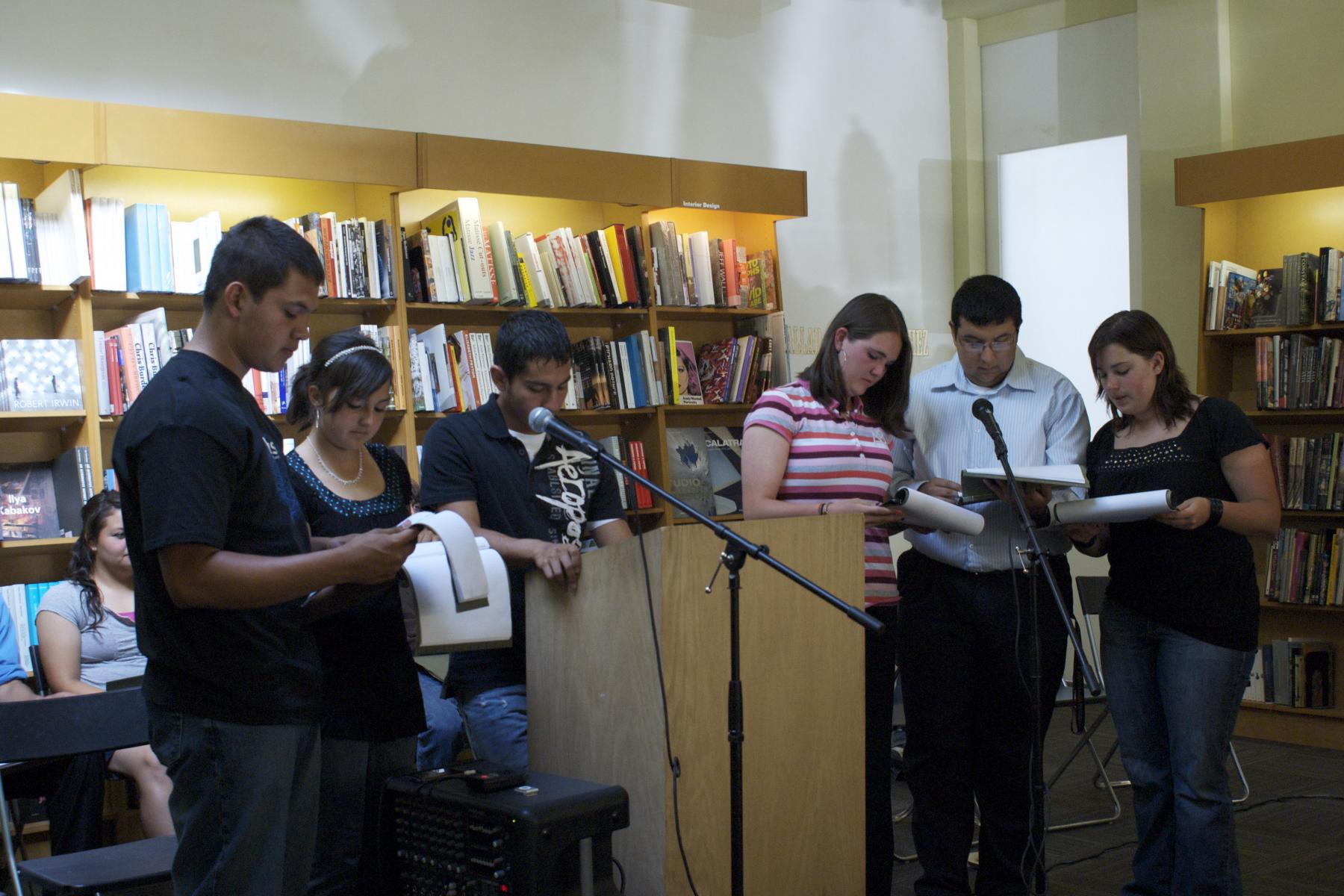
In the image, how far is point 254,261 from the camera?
71.1 inches

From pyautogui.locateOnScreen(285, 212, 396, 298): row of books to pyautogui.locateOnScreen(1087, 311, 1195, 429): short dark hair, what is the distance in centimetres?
257

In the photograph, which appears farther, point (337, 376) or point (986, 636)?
point (986, 636)

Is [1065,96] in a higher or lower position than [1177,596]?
higher

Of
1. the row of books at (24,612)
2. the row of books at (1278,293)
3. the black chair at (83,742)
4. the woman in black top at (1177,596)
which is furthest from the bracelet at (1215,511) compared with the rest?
the row of books at (24,612)

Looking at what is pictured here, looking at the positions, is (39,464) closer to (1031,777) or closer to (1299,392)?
(1031,777)

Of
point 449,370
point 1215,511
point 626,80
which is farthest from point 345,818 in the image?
point 626,80

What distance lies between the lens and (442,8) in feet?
16.6

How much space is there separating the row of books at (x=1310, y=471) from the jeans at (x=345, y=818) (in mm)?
4357

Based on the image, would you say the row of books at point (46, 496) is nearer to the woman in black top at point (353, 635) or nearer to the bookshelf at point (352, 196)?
the bookshelf at point (352, 196)

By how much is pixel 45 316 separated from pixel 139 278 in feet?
1.33

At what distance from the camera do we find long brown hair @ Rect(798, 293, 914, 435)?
110 inches

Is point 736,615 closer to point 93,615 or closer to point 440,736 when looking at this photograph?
point 440,736

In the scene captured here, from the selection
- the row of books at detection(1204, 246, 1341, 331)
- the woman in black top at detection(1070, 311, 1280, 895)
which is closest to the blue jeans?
the woman in black top at detection(1070, 311, 1280, 895)

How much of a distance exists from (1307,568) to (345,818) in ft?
14.9
